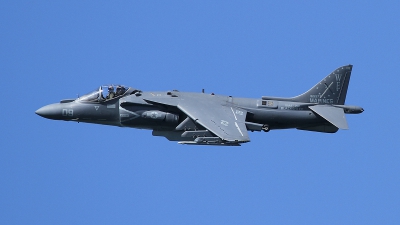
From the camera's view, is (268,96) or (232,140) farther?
(268,96)

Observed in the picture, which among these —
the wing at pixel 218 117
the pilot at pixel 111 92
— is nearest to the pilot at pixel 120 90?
the pilot at pixel 111 92

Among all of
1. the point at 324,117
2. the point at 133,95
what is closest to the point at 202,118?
the point at 133,95

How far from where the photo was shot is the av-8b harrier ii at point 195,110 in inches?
1223

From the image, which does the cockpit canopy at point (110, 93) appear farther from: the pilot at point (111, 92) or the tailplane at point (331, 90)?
the tailplane at point (331, 90)

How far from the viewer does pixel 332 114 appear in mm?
32125

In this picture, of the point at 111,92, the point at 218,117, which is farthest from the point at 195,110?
the point at 111,92

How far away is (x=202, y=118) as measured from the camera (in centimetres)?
3009

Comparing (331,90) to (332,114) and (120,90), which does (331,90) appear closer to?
(332,114)

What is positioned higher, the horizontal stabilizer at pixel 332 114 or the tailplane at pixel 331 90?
the tailplane at pixel 331 90

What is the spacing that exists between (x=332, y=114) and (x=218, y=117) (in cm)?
517

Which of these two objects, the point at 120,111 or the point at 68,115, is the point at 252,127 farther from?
the point at 68,115

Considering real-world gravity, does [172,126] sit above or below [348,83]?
below

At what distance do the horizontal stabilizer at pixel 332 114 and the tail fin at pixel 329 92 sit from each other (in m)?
0.44

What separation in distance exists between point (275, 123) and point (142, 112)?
5711mm
